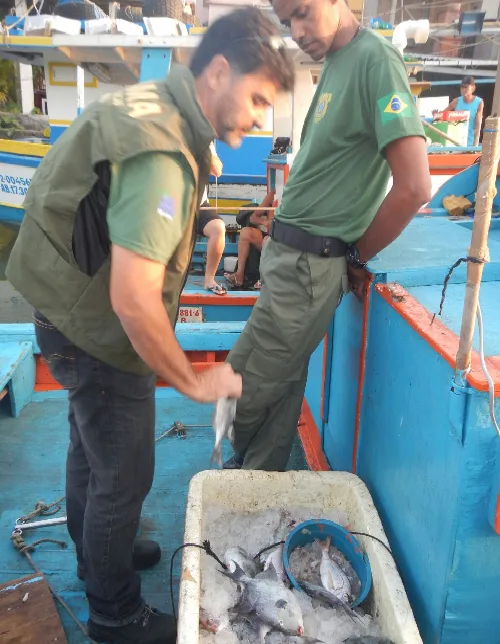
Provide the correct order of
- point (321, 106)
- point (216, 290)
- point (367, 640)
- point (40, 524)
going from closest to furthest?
point (367, 640) < point (321, 106) < point (40, 524) < point (216, 290)

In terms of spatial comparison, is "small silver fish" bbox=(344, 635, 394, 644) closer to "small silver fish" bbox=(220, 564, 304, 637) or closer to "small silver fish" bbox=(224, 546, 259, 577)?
"small silver fish" bbox=(220, 564, 304, 637)

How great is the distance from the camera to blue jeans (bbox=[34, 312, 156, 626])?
65.9 inches

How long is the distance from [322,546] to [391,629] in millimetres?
420

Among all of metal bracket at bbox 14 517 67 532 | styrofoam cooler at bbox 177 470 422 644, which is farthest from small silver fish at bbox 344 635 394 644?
metal bracket at bbox 14 517 67 532

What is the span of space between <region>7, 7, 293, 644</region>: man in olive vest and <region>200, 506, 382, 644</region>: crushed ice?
23 centimetres

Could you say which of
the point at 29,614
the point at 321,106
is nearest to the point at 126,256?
the point at 321,106

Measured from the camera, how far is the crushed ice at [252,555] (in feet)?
5.72

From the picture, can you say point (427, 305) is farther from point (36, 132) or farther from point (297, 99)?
point (36, 132)

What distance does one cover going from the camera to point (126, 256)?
50.8 inches

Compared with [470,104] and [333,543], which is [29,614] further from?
[470,104]

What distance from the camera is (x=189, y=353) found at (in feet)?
12.6

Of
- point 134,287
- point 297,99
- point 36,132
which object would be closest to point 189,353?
point 134,287

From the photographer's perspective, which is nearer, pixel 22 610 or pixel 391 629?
pixel 391 629

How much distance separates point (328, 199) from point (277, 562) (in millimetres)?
1362
